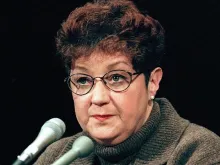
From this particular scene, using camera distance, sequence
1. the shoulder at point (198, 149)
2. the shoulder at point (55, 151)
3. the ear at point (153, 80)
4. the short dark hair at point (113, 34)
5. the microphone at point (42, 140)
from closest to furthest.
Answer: the microphone at point (42, 140)
the shoulder at point (198, 149)
the short dark hair at point (113, 34)
the ear at point (153, 80)
the shoulder at point (55, 151)

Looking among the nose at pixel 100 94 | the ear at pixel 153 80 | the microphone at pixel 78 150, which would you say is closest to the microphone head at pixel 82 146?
the microphone at pixel 78 150

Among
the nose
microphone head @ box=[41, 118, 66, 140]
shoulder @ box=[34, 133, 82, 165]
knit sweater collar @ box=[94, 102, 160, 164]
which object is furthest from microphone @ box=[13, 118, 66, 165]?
shoulder @ box=[34, 133, 82, 165]

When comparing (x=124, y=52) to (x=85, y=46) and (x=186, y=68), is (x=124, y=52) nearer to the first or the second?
(x=85, y=46)

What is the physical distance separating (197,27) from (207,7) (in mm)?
112

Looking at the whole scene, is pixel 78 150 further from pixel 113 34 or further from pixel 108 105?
pixel 113 34

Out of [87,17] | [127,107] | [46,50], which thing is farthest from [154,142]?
[46,50]

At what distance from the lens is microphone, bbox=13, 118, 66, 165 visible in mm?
1745

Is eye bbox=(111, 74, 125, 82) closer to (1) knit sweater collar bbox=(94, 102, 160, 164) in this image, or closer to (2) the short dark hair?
(2) the short dark hair

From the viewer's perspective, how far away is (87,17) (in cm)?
242

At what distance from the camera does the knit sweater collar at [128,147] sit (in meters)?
2.41

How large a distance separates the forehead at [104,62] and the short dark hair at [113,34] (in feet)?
0.06

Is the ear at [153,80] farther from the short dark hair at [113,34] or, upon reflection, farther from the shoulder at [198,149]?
the shoulder at [198,149]

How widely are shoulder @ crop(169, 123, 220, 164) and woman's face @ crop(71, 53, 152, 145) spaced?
216 mm

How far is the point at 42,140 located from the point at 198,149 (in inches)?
28.2
